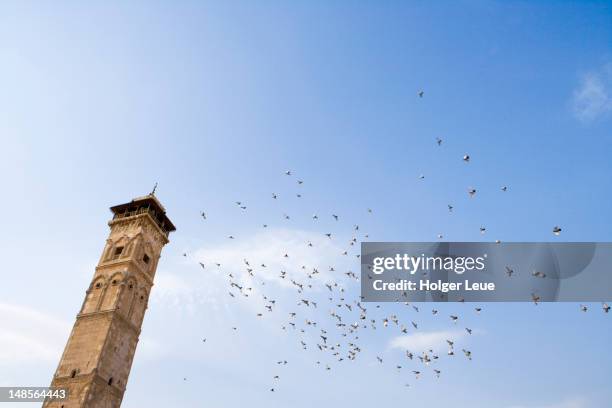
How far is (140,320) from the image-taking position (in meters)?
45.2

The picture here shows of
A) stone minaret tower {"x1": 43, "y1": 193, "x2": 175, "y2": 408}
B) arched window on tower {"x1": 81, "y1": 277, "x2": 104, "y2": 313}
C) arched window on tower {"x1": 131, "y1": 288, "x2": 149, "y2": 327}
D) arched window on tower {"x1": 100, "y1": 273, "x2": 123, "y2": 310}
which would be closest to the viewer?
stone minaret tower {"x1": 43, "y1": 193, "x2": 175, "y2": 408}

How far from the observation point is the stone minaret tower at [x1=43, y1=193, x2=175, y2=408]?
37438 mm

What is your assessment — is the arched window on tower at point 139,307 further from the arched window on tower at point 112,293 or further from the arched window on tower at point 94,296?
the arched window on tower at point 94,296

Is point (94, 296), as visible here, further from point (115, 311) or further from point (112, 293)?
point (115, 311)

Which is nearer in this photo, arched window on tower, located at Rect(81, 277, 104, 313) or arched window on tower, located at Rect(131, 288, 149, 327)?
arched window on tower, located at Rect(81, 277, 104, 313)

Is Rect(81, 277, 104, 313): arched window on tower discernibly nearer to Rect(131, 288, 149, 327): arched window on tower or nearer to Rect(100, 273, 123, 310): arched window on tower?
Rect(100, 273, 123, 310): arched window on tower

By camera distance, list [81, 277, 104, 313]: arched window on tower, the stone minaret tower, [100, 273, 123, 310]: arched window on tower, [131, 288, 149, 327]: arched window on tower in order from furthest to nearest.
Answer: [131, 288, 149, 327]: arched window on tower → [81, 277, 104, 313]: arched window on tower → [100, 273, 123, 310]: arched window on tower → the stone minaret tower

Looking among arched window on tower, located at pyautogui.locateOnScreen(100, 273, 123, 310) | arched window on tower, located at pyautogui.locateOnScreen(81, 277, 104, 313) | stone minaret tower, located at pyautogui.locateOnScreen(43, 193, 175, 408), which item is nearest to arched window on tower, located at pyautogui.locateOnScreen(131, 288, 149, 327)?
stone minaret tower, located at pyautogui.locateOnScreen(43, 193, 175, 408)

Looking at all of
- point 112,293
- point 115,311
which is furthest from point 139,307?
point 115,311

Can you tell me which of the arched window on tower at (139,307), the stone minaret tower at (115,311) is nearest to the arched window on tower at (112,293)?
the stone minaret tower at (115,311)

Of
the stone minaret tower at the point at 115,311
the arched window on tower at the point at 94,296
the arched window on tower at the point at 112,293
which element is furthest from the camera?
the arched window on tower at the point at 94,296

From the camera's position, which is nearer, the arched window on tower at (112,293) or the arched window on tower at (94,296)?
the arched window on tower at (112,293)

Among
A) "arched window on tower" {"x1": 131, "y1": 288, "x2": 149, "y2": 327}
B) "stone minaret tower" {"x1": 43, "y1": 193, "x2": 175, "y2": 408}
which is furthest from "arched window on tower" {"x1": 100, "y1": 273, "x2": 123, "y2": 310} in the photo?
"arched window on tower" {"x1": 131, "y1": 288, "x2": 149, "y2": 327}

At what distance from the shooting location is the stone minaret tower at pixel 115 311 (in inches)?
1474
